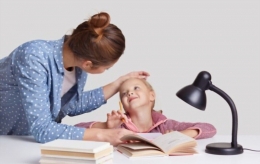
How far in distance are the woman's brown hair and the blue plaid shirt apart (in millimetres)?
184

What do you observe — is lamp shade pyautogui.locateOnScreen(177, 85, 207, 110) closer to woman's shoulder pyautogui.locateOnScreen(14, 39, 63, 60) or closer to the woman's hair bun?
the woman's hair bun

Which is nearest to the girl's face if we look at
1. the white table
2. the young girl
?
the young girl

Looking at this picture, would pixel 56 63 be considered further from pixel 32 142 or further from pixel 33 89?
pixel 32 142

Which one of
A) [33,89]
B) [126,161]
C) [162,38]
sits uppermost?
[162,38]

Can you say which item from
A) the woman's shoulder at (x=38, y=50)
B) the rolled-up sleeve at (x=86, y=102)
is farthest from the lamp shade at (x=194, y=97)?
the rolled-up sleeve at (x=86, y=102)

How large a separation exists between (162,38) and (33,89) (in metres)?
2.15

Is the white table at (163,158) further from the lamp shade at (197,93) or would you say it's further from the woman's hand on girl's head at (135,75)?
the woman's hand on girl's head at (135,75)

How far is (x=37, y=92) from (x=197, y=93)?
84 centimetres

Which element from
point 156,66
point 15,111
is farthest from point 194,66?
point 15,111

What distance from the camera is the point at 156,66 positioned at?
5227 millimetres

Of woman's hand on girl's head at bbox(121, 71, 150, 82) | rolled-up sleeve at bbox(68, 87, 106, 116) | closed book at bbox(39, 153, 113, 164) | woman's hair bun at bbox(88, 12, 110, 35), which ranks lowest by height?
closed book at bbox(39, 153, 113, 164)

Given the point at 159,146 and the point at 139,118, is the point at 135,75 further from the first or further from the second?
the point at 159,146

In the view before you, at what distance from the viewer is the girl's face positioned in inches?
140

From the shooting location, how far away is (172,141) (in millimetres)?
3045
